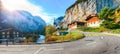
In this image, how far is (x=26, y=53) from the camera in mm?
19859

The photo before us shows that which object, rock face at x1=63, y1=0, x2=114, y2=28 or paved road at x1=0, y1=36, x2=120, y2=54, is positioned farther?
rock face at x1=63, y1=0, x2=114, y2=28

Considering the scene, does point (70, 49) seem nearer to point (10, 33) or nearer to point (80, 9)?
point (10, 33)

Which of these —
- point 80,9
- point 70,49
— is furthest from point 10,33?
point 70,49

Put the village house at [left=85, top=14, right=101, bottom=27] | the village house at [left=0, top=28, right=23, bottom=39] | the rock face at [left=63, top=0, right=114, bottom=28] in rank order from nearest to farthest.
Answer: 1. the rock face at [left=63, top=0, right=114, bottom=28]
2. the village house at [left=0, top=28, right=23, bottom=39]
3. the village house at [left=85, top=14, right=101, bottom=27]

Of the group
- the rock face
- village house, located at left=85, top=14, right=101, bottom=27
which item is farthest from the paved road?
village house, located at left=85, top=14, right=101, bottom=27

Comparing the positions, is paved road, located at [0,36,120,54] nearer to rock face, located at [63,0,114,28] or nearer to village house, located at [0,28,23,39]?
rock face, located at [63,0,114,28]

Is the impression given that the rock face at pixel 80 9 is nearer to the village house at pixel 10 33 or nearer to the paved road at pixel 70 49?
the village house at pixel 10 33

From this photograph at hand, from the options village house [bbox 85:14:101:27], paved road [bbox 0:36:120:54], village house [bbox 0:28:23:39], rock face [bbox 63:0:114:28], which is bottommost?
paved road [bbox 0:36:120:54]

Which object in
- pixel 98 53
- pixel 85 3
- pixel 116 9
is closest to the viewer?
pixel 98 53

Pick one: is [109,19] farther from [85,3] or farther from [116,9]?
[85,3]

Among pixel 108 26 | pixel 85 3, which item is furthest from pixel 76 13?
pixel 108 26

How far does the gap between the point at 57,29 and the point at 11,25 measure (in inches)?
412

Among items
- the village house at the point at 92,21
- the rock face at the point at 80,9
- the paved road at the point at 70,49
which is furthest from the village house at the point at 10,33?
the paved road at the point at 70,49

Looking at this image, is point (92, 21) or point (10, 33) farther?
point (92, 21)
